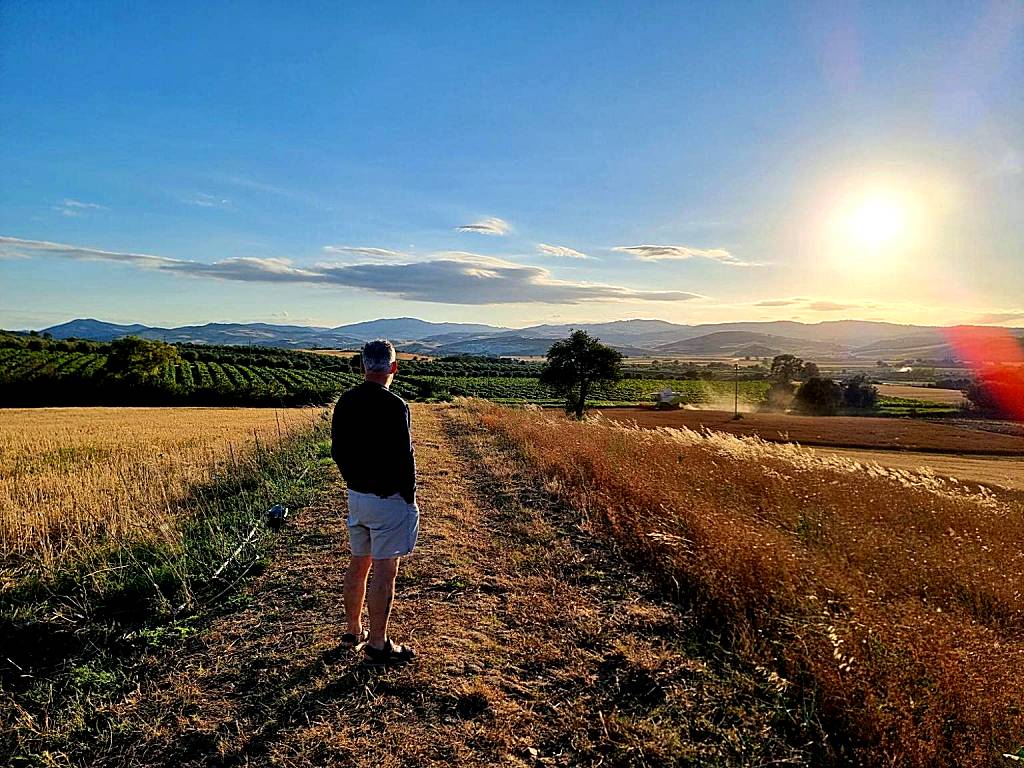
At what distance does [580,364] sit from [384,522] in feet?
114

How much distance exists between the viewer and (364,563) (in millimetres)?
4039

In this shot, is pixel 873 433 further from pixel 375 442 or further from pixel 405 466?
pixel 375 442

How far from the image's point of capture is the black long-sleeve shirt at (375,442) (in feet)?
12.5

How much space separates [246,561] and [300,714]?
290cm

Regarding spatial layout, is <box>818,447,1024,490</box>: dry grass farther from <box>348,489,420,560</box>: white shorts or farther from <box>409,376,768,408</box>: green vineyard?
<box>409,376,768,408</box>: green vineyard

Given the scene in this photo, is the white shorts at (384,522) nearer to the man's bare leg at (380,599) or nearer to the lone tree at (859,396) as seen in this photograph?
the man's bare leg at (380,599)

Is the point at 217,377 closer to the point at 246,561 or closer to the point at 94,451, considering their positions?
the point at 94,451

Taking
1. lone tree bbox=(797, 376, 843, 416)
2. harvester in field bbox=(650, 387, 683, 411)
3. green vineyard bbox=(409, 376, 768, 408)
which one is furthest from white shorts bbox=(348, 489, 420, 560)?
lone tree bbox=(797, 376, 843, 416)

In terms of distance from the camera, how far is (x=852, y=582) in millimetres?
4895

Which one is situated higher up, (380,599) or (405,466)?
(405,466)

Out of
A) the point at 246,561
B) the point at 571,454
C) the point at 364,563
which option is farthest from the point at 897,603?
the point at 571,454

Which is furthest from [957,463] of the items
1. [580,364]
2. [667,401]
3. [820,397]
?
[820,397]

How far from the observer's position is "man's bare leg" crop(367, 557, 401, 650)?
3906 millimetres

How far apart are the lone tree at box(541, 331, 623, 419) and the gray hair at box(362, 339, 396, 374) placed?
33965mm
